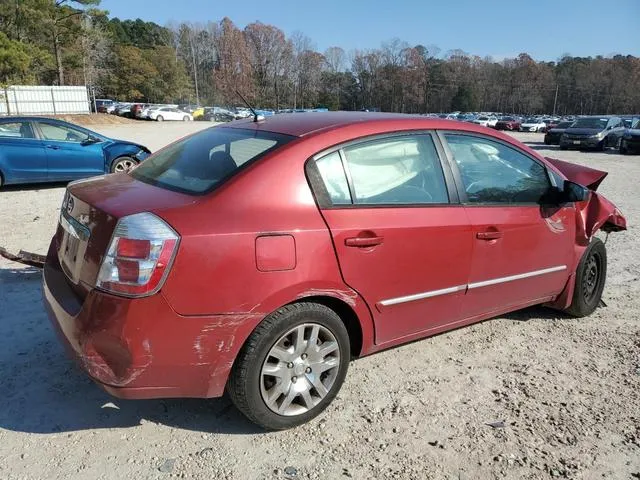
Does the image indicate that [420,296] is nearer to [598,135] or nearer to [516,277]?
[516,277]

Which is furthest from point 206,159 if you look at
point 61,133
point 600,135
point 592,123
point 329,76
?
point 329,76

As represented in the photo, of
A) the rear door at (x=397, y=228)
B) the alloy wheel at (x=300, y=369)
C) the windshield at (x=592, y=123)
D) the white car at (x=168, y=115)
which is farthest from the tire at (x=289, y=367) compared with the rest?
the white car at (x=168, y=115)

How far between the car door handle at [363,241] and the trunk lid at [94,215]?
2.77 ft

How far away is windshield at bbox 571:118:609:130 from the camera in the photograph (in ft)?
82.1

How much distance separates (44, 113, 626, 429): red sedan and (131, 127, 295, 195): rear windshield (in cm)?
1

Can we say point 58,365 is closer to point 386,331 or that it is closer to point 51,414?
point 51,414

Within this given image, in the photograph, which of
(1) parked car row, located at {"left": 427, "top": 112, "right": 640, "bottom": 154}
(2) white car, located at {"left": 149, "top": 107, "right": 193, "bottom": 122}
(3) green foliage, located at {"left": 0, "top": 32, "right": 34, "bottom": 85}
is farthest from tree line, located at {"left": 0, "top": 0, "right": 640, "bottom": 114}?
(1) parked car row, located at {"left": 427, "top": 112, "right": 640, "bottom": 154}

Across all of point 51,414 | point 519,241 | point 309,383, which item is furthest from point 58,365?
point 519,241

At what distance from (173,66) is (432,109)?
6608 cm

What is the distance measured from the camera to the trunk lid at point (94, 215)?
2.55 m

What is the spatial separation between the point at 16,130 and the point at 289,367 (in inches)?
363

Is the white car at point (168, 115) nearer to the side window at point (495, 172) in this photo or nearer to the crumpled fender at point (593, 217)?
the crumpled fender at point (593, 217)

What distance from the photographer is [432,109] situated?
4798 inches

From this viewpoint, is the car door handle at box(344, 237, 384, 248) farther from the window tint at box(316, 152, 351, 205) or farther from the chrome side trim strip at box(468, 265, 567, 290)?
the chrome side trim strip at box(468, 265, 567, 290)
